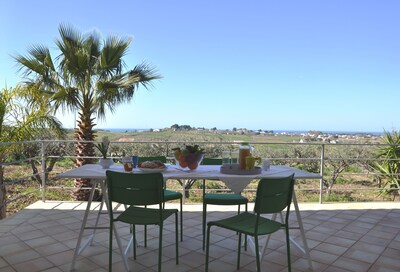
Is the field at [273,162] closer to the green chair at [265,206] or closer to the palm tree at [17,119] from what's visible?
the palm tree at [17,119]

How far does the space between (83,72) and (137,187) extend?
15.7 feet

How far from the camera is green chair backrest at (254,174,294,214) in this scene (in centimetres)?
196

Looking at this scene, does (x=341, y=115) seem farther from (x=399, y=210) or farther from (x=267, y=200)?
(x=267, y=200)

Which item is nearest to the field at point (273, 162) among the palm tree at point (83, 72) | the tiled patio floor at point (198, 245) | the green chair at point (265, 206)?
the palm tree at point (83, 72)

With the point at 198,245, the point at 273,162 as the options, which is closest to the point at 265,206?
the point at 198,245

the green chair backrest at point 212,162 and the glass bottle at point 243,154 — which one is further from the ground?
the glass bottle at point 243,154

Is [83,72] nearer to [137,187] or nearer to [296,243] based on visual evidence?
[137,187]

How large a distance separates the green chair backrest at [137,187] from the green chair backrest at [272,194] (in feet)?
2.20

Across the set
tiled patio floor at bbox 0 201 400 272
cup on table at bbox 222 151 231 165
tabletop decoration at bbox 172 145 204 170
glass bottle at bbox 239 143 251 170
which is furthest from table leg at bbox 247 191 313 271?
tabletop decoration at bbox 172 145 204 170

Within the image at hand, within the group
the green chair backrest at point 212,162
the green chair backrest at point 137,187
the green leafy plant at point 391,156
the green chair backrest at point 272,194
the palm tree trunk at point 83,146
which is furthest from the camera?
the palm tree trunk at point 83,146

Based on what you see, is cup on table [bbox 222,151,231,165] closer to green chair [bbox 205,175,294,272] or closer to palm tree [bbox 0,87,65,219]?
green chair [bbox 205,175,294,272]

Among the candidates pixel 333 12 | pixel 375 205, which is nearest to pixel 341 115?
pixel 333 12

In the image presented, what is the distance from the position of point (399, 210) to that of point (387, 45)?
10.6 meters

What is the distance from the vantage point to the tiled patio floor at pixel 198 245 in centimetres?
252
